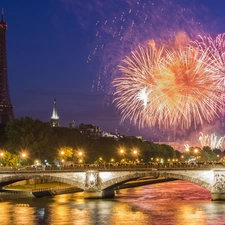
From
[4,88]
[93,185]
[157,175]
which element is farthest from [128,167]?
[4,88]

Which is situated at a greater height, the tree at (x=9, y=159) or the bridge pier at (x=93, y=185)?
the tree at (x=9, y=159)

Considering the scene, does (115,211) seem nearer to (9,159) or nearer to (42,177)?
(42,177)

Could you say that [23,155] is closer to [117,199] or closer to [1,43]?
[117,199]

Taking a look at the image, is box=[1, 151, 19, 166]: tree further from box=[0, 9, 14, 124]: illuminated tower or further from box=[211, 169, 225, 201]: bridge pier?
box=[0, 9, 14, 124]: illuminated tower

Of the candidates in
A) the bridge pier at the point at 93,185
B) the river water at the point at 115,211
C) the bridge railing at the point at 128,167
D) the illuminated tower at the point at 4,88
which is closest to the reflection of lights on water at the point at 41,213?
the river water at the point at 115,211

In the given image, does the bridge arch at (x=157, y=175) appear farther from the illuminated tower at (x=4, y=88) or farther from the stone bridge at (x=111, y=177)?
the illuminated tower at (x=4, y=88)

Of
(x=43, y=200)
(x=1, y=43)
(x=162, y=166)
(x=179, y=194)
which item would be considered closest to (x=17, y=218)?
(x=43, y=200)

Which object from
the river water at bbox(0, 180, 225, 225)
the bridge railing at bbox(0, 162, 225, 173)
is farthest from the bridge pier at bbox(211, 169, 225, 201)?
the bridge railing at bbox(0, 162, 225, 173)
